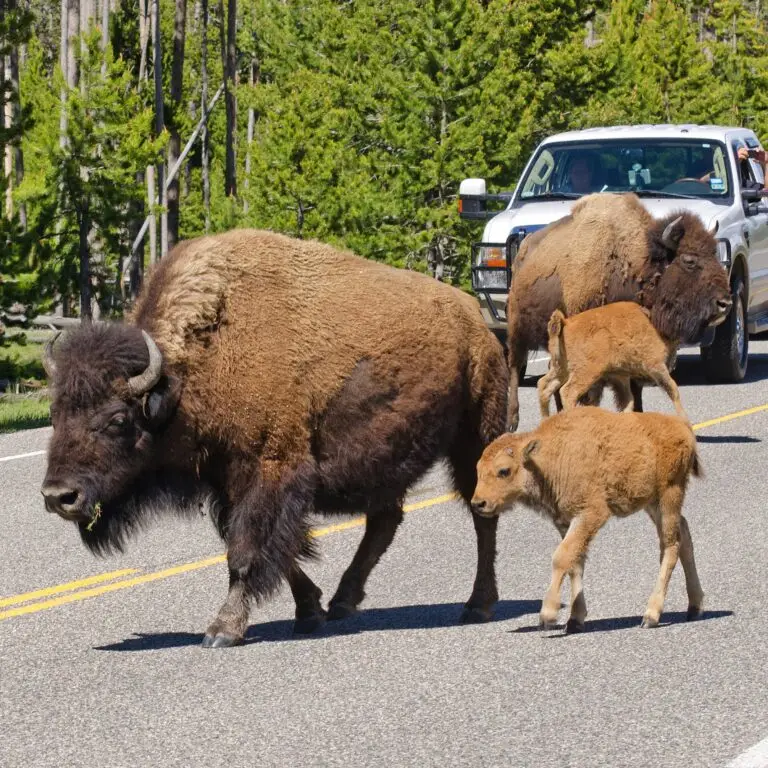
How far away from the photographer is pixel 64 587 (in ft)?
26.8

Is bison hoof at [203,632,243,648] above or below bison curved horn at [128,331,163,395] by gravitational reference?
below

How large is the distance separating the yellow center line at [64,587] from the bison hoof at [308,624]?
1.51 metres

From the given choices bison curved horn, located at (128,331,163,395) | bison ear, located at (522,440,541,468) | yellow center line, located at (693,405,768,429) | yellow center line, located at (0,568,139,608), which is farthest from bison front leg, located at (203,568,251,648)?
yellow center line, located at (693,405,768,429)

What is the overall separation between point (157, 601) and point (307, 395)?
4.91 feet

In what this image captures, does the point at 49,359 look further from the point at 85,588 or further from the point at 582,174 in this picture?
the point at 582,174

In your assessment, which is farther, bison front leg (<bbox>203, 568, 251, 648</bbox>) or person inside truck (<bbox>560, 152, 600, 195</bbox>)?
person inside truck (<bbox>560, 152, 600, 195</bbox>)

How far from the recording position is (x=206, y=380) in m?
6.81

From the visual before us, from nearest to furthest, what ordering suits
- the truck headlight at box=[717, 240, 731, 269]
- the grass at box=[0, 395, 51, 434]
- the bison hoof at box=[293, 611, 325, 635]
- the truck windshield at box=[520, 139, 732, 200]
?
1. the bison hoof at box=[293, 611, 325, 635]
2. the grass at box=[0, 395, 51, 434]
3. the truck headlight at box=[717, 240, 731, 269]
4. the truck windshield at box=[520, 139, 732, 200]

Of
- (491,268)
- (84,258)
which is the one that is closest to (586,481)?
(491,268)

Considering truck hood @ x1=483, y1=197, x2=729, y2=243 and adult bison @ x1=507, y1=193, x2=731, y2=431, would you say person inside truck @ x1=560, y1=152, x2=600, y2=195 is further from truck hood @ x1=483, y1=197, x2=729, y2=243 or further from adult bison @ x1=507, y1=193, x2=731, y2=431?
adult bison @ x1=507, y1=193, x2=731, y2=431

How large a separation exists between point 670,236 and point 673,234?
3cm

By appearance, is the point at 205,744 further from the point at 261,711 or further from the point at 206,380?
the point at 206,380

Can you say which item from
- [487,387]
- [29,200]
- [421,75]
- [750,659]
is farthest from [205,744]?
[421,75]

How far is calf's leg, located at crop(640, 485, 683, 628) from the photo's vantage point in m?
6.83
